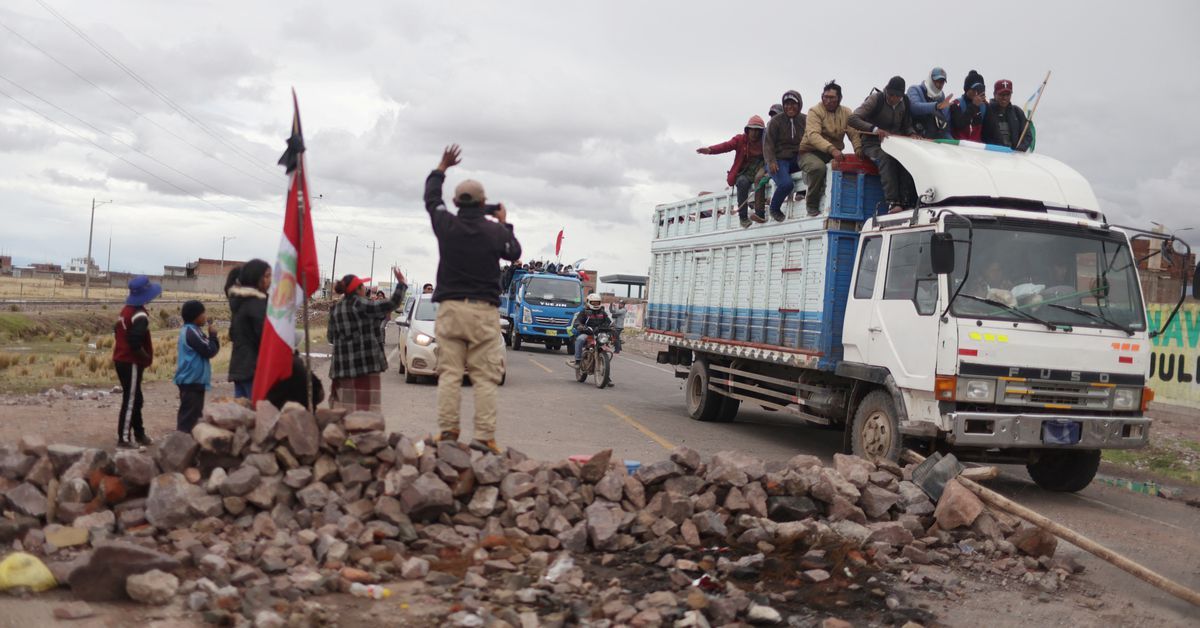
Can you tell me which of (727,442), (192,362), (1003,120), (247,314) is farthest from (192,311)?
(1003,120)

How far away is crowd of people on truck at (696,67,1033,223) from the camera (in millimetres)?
10750

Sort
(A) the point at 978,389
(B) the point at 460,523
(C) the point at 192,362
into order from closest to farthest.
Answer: (B) the point at 460,523
(C) the point at 192,362
(A) the point at 978,389

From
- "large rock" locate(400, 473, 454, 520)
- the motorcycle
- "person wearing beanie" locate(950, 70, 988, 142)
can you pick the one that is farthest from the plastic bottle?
the motorcycle

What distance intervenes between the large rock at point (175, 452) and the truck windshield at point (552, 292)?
→ 999 inches

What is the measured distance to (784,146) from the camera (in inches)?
470

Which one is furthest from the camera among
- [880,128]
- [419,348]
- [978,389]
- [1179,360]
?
[1179,360]

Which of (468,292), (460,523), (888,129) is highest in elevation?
(888,129)

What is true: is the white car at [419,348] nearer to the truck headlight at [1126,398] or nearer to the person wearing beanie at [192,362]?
the person wearing beanie at [192,362]

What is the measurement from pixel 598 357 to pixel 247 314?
38.2 feet

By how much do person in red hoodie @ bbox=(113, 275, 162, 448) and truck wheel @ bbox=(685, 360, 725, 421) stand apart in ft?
25.9

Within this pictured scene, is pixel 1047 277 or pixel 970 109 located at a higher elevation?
pixel 970 109

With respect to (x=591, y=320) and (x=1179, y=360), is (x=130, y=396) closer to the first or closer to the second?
(x=591, y=320)

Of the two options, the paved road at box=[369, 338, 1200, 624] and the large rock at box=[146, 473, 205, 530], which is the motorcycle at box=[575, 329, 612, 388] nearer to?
the paved road at box=[369, 338, 1200, 624]

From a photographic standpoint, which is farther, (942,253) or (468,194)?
(942,253)
